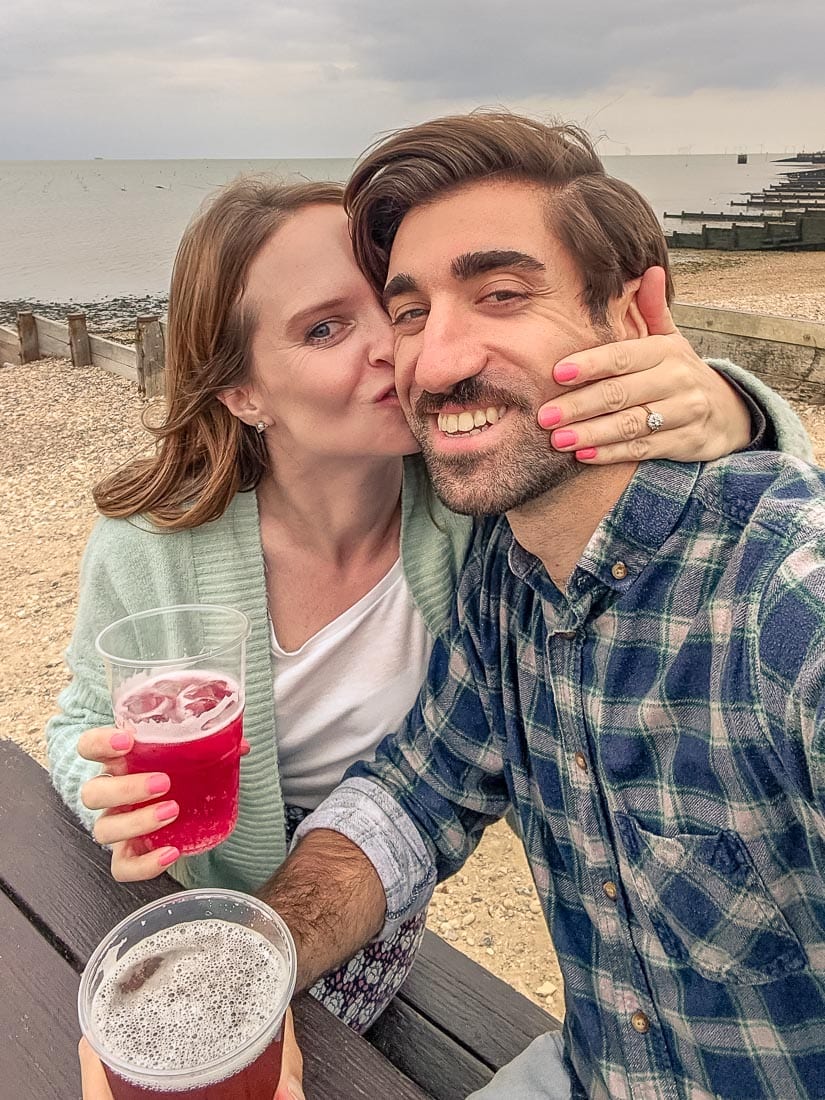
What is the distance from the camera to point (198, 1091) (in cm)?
99

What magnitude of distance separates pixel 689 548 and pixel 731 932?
0.64 metres

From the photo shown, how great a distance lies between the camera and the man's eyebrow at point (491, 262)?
1.71 metres

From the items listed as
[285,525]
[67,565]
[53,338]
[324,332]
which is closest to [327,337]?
[324,332]

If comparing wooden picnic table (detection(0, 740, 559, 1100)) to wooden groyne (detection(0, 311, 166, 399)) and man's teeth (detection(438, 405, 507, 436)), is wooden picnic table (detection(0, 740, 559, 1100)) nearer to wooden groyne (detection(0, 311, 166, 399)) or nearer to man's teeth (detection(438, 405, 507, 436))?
man's teeth (detection(438, 405, 507, 436))

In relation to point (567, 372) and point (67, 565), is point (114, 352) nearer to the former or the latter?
point (67, 565)

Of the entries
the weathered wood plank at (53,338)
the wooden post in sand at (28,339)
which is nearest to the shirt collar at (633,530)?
the weathered wood plank at (53,338)

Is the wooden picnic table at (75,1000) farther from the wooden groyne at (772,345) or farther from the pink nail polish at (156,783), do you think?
the wooden groyne at (772,345)

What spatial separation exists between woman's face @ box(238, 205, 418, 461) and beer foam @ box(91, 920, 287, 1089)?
1244 millimetres

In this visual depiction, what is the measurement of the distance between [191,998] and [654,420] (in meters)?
1.22

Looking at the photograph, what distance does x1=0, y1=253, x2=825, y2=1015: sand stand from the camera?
3525mm

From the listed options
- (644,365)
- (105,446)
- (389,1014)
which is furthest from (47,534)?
(644,365)

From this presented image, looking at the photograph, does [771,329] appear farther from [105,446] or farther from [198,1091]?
[198,1091]

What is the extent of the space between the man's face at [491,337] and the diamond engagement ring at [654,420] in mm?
159

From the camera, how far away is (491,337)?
5.63ft
